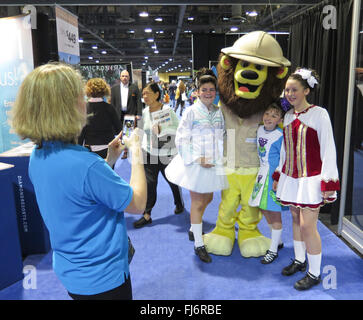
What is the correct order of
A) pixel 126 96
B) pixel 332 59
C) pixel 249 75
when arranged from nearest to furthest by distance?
pixel 249 75 < pixel 332 59 < pixel 126 96

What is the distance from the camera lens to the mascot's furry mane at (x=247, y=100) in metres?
2.59

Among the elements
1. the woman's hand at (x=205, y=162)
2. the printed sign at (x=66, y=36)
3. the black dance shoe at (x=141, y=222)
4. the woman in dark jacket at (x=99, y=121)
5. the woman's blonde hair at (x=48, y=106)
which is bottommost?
the black dance shoe at (x=141, y=222)

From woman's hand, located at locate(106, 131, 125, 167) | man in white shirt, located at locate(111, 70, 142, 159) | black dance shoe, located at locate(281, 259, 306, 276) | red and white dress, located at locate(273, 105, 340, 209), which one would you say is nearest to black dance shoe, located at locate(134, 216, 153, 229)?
black dance shoe, located at locate(281, 259, 306, 276)

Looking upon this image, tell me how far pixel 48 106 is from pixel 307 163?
1750 millimetres

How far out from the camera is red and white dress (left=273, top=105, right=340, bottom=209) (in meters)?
2.18

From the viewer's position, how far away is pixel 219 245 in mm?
2936

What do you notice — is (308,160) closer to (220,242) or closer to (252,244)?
(252,244)

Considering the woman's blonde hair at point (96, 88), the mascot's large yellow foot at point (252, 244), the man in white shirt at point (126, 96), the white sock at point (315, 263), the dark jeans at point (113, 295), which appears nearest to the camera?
the dark jeans at point (113, 295)

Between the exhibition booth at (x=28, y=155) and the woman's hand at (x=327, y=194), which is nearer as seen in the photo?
the woman's hand at (x=327, y=194)

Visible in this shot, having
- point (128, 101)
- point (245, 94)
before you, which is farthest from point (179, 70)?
point (245, 94)

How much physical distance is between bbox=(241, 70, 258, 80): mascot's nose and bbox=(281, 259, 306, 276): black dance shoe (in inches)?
55.8

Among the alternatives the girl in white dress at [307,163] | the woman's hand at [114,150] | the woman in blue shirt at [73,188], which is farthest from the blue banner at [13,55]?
A: the woman in blue shirt at [73,188]

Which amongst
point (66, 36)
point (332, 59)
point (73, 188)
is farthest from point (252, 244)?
point (66, 36)

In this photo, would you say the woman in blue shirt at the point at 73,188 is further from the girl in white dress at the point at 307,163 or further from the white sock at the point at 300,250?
the white sock at the point at 300,250
